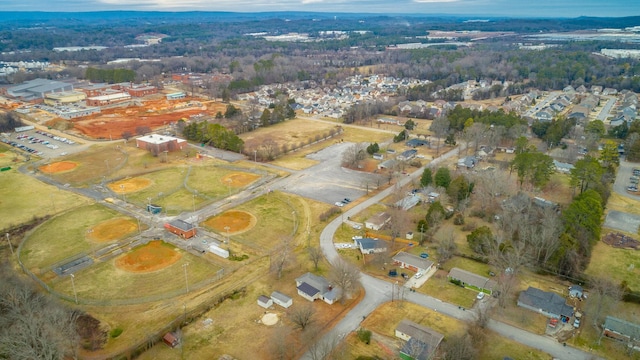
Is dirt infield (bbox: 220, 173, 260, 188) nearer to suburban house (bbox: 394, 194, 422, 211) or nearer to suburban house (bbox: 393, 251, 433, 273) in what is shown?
suburban house (bbox: 394, 194, 422, 211)

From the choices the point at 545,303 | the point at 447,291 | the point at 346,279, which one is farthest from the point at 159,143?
the point at 545,303

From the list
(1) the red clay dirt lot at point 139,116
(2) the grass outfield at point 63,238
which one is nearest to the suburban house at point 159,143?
(1) the red clay dirt lot at point 139,116

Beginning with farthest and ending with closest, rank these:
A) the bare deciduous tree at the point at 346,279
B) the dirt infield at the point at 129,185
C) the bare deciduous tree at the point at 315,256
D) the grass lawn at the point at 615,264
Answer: the dirt infield at the point at 129,185 < the bare deciduous tree at the point at 315,256 < the grass lawn at the point at 615,264 < the bare deciduous tree at the point at 346,279

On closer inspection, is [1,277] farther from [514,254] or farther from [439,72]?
[439,72]

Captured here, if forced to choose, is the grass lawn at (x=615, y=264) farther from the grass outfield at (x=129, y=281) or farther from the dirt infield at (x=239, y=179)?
the dirt infield at (x=239, y=179)

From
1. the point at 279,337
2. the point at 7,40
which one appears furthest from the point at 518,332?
the point at 7,40

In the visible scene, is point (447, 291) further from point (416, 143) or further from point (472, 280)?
point (416, 143)
